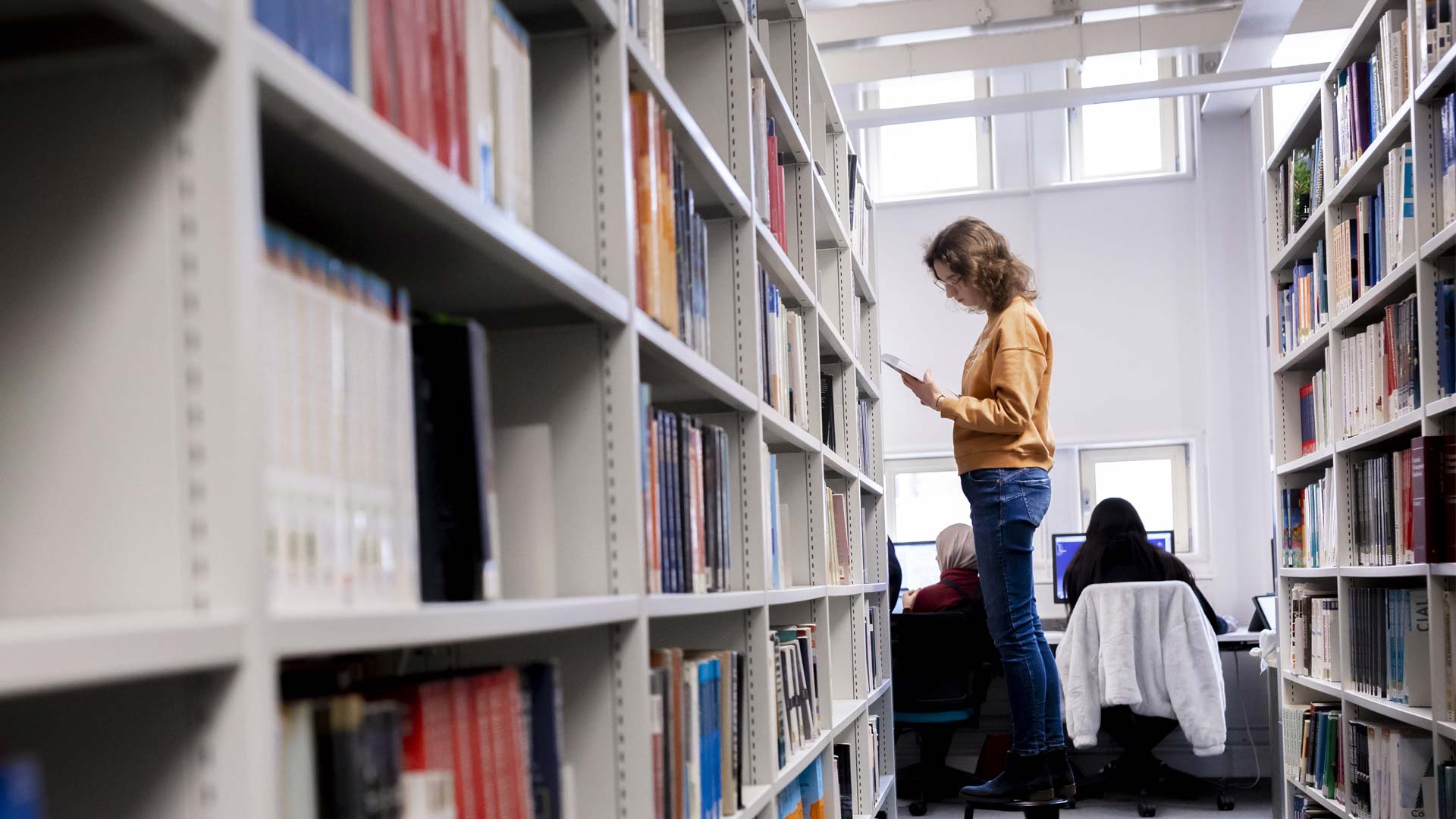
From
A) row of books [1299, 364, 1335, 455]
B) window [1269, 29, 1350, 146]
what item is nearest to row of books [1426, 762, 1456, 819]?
row of books [1299, 364, 1335, 455]

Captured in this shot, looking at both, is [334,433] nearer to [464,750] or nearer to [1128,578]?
[464,750]

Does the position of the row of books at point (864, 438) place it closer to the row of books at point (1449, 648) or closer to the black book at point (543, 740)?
the row of books at point (1449, 648)

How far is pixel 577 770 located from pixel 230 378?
32.0 inches

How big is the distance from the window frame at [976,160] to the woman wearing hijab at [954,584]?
2.49m

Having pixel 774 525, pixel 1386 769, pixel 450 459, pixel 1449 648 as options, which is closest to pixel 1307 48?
pixel 1386 769

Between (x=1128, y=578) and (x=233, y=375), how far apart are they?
15.3 ft

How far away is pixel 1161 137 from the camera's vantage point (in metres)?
7.21

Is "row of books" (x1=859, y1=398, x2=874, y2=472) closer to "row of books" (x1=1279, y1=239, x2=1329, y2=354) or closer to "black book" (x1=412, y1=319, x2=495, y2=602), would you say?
"row of books" (x1=1279, y1=239, x2=1329, y2=354)

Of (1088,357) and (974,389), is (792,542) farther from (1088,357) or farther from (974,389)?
(1088,357)

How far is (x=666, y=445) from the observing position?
1.57 m

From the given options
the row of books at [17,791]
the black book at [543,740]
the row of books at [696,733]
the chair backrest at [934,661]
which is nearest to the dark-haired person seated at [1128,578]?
the chair backrest at [934,661]

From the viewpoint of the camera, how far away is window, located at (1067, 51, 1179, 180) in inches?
283

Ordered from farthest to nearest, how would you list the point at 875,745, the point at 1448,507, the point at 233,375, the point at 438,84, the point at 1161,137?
1. the point at 1161,137
2. the point at 875,745
3. the point at 1448,507
4. the point at 438,84
5. the point at 233,375

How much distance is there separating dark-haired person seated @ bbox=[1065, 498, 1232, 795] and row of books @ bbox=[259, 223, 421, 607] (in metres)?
4.34
